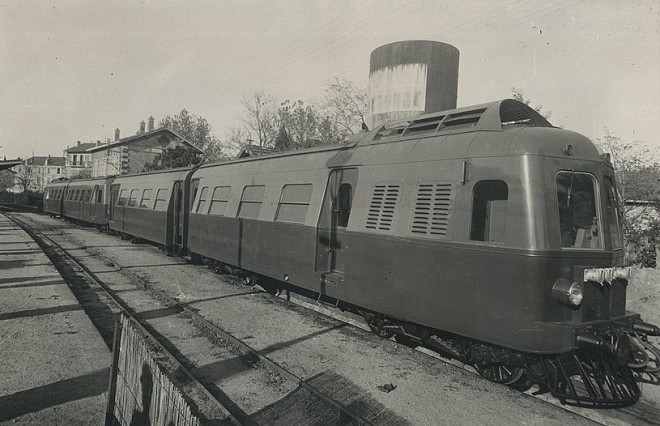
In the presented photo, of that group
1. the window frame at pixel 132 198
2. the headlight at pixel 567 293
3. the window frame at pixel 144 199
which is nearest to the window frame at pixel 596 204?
the headlight at pixel 567 293

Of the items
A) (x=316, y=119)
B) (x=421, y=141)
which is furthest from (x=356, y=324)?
(x=316, y=119)

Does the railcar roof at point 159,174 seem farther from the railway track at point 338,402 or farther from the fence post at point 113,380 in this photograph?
the fence post at point 113,380

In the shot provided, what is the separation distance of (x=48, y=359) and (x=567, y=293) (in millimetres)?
6257

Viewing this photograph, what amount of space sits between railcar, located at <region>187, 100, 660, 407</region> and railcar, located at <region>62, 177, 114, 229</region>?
65.0ft

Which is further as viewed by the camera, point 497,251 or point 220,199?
point 220,199

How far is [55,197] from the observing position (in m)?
35.9

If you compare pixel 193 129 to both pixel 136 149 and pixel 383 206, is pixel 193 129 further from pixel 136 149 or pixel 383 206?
pixel 383 206

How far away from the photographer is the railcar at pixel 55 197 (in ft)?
111

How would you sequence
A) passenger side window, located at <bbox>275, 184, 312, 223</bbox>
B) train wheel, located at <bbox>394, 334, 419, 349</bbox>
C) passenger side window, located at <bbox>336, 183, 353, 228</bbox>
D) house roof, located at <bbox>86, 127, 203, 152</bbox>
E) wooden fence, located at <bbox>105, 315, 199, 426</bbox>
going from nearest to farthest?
wooden fence, located at <bbox>105, 315, 199, 426</bbox>
train wheel, located at <bbox>394, 334, 419, 349</bbox>
passenger side window, located at <bbox>336, 183, 353, 228</bbox>
passenger side window, located at <bbox>275, 184, 312, 223</bbox>
house roof, located at <bbox>86, 127, 203, 152</bbox>

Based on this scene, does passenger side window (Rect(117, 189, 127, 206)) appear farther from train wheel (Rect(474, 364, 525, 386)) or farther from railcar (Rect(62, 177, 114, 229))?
train wheel (Rect(474, 364, 525, 386))

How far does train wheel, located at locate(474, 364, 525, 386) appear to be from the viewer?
554 cm

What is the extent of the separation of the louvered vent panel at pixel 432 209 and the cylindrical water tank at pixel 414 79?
18.6m

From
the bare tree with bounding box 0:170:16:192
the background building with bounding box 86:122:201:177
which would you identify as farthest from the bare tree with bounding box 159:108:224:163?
the bare tree with bounding box 0:170:16:192

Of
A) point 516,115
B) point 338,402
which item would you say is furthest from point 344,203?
point 338,402
